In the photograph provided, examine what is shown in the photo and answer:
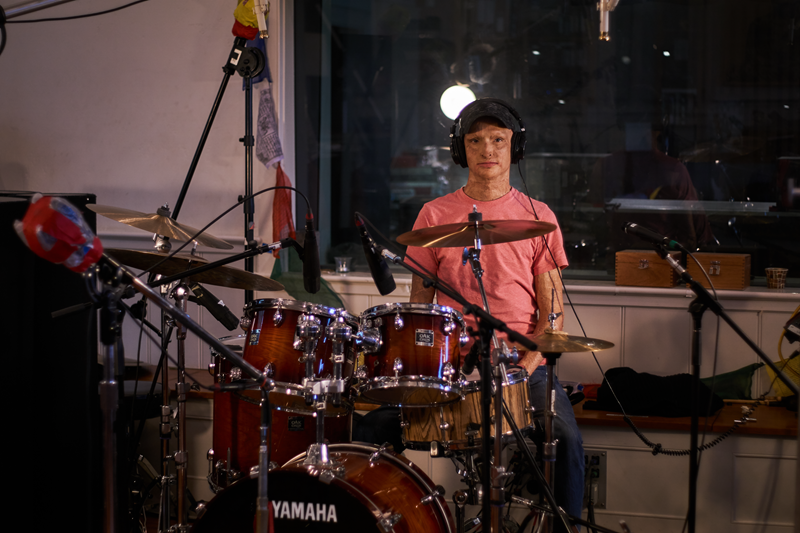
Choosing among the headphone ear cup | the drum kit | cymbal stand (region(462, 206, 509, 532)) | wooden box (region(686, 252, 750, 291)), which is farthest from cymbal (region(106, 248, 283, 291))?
wooden box (region(686, 252, 750, 291))

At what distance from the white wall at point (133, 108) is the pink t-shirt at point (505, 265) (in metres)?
1.29

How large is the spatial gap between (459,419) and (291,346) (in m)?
0.64

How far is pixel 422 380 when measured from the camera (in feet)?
7.37

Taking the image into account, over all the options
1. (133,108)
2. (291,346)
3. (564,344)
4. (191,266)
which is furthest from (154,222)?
(133,108)

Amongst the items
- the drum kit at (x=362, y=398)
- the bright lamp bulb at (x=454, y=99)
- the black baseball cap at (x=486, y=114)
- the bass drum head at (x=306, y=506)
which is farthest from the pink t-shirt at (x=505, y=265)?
the bright lamp bulb at (x=454, y=99)

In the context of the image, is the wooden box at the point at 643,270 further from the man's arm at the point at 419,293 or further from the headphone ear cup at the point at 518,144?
the man's arm at the point at 419,293

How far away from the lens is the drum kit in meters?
2.09

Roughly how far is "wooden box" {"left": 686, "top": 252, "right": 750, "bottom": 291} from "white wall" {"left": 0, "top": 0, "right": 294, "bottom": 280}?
7.75ft

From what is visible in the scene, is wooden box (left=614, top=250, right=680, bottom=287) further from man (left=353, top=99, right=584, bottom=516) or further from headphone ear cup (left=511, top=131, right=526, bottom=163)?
headphone ear cup (left=511, top=131, right=526, bottom=163)

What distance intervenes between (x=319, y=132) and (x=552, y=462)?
254 cm

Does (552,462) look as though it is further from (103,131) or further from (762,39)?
(103,131)

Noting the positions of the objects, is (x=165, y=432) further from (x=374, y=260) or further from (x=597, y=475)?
(x=597, y=475)

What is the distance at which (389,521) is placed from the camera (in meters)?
2.05

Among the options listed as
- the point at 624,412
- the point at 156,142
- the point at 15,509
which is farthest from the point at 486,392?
the point at 156,142
